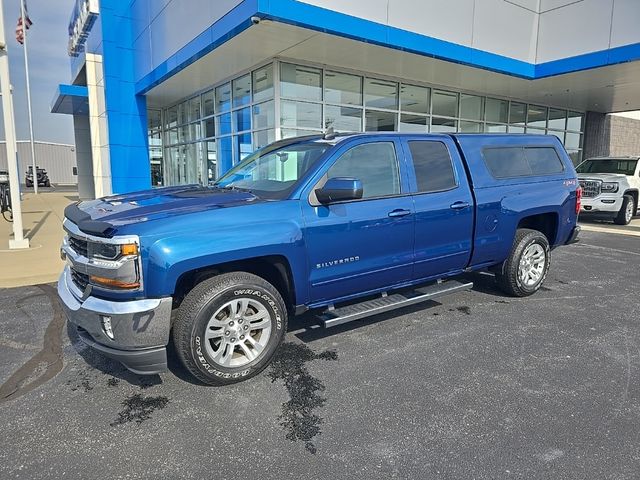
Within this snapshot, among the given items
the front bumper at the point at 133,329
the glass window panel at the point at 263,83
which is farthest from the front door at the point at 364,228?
the glass window panel at the point at 263,83

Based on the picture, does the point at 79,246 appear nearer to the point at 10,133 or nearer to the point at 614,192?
the point at 10,133

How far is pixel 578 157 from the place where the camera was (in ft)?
69.3

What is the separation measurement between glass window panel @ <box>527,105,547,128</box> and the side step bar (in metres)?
16.5

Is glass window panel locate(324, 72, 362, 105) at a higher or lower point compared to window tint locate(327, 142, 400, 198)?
higher

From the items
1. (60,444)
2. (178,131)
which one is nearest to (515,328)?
(60,444)

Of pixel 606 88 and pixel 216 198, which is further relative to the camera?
pixel 606 88

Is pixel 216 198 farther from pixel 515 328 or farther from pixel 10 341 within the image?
pixel 515 328

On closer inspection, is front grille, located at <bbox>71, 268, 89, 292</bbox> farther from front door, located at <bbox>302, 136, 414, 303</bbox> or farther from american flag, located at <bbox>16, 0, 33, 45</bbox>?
american flag, located at <bbox>16, 0, 33, 45</bbox>

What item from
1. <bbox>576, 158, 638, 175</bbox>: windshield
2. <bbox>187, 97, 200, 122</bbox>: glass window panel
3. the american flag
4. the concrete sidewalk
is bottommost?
the concrete sidewalk

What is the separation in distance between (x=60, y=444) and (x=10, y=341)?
6.99 feet

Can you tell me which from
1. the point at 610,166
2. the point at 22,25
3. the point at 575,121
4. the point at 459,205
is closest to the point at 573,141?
the point at 575,121

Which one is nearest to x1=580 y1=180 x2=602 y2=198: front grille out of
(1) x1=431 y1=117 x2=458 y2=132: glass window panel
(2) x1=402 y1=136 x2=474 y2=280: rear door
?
(1) x1=431 y1=117 x2=458 y2=132: glass window panel

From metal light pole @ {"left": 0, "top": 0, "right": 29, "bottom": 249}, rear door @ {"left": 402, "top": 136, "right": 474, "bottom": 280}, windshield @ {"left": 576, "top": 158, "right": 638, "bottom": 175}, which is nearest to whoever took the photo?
rear door @ {"left": 402, "top": 136, "right": 474, "bottom": 280}

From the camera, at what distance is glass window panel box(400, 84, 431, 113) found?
14.5 metres
